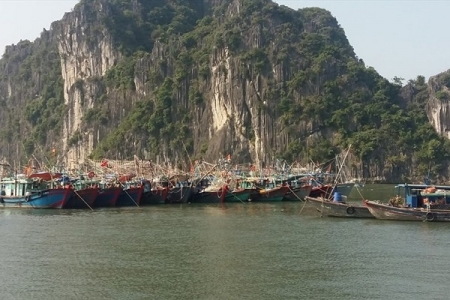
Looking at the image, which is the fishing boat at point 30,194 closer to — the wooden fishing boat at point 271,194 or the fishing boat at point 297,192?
the wooden fishing boat at point 271,194

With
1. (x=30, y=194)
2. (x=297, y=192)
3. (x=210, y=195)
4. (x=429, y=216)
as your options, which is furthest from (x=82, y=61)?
(x=429, y=216)

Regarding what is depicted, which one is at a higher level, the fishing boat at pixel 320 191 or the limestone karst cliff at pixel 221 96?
the limestone karst cliff at pixel 221 96

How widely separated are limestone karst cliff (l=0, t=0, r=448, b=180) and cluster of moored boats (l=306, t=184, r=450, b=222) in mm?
56880

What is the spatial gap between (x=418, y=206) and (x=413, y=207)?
0.51 metres

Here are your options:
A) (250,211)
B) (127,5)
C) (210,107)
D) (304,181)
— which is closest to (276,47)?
(210,107)

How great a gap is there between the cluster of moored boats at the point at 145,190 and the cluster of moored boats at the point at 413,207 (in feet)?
26.3

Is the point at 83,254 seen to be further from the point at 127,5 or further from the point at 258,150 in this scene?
the point at 127,5

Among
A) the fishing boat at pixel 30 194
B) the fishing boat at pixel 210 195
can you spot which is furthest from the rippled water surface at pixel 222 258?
the fishing boat at pixel 210 195

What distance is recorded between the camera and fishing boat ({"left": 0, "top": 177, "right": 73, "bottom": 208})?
53.7m

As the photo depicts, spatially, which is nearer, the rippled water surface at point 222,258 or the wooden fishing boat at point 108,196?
the rippled water surface at point 222,258

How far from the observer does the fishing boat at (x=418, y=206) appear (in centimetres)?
4147

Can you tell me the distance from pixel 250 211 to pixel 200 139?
2425 inches

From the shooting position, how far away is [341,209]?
1784 inches

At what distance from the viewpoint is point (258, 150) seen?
348 ft
